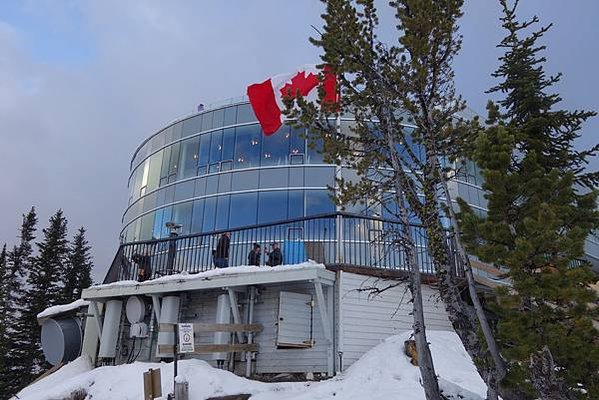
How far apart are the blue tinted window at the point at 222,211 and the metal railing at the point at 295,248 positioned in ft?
13.2

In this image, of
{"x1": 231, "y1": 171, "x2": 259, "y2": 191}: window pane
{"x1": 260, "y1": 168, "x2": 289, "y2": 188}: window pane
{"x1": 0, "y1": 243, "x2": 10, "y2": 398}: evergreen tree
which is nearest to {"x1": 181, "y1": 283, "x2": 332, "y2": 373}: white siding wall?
{"x1": 260, "y1": 168, "x2": 289, "y2": 188}: window pane

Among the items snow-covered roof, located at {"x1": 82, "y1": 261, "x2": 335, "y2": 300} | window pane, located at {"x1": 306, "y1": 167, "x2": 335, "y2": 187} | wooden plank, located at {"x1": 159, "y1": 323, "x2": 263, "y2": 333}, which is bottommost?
wooden plank, located at {"x1": 159, "y1": 323, "x2": 263, "y2": 333}

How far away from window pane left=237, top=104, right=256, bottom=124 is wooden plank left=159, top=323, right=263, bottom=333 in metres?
10.2

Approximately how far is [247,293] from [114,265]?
5.21 m

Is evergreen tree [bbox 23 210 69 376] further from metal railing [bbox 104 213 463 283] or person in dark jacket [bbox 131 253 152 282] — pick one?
person in dark jacket [bbox 131 253 152 282]

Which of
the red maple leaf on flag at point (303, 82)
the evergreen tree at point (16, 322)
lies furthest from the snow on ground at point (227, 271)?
the evergreen tree at point (16, 322)

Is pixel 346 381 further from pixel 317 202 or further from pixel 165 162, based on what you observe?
pixel 165 162

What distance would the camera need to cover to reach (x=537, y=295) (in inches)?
213

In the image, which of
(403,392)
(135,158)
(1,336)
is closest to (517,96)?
(403,392)

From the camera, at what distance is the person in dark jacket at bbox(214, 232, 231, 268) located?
12547 mm

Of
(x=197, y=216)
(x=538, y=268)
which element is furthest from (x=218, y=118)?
(x=538, y=268)

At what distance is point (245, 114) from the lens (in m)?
19.5

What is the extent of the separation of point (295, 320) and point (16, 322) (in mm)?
26900

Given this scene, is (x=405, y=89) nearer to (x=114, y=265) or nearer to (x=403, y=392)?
(x=403, y=392)
